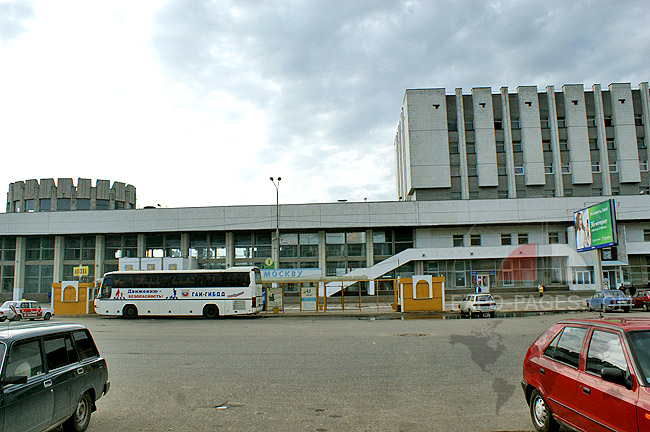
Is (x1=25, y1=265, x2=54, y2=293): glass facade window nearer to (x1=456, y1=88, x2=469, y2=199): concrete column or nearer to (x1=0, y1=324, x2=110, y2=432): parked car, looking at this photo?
(x1=456, y1=88, x2=469, y2=199): concrete column

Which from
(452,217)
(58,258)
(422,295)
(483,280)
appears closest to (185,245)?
(58,258)

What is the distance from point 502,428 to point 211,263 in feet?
166

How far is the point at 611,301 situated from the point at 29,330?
3150cm

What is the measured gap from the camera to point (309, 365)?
10711 millimetres

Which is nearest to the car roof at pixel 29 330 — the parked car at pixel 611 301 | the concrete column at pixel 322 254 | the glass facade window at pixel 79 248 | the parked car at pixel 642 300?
the parked car at pixel 611 301

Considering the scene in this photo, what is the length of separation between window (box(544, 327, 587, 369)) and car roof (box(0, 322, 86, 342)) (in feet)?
20.8

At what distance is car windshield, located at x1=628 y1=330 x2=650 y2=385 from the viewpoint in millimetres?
4285

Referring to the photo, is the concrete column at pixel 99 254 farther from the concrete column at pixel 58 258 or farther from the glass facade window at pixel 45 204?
the glass facade window at pixel 45 204

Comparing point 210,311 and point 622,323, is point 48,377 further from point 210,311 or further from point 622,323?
point 210,311

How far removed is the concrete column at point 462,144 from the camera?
57.7 metres

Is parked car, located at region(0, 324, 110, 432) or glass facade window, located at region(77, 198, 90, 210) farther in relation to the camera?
glass facade window, located at region(77, 198, 90, 210)

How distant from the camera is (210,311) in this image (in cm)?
2772

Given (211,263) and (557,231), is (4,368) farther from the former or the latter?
(557,231)

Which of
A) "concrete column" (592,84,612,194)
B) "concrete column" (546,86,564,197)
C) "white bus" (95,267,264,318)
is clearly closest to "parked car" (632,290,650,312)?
"white bus" (95,267,264,318)
